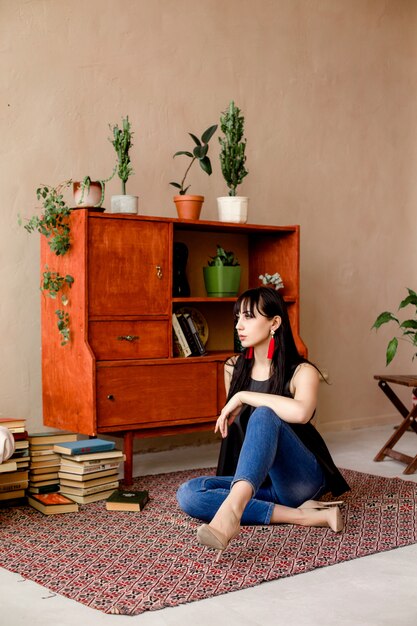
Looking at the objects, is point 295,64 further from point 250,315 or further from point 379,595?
point 379,595

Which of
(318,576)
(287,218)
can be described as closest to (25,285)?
(287,218)

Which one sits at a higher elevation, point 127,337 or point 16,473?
point 127,337

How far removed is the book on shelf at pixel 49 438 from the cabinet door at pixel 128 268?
1.95 feet

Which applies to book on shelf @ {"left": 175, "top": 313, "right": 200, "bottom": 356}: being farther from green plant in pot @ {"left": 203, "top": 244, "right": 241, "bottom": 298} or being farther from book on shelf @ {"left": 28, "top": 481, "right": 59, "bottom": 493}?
book on shelf @ {"left": 28, "top": 481, "right": 59, "bottom": 493}

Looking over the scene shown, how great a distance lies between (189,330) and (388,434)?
6.88 ft

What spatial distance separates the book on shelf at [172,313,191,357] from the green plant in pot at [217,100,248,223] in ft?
2.30

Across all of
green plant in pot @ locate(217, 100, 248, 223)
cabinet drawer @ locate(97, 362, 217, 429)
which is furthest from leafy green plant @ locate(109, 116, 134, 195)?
cabinet drawer @ locate(97, 362, 217, 429)

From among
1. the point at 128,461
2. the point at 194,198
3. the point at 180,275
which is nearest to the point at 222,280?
the point at 180,275

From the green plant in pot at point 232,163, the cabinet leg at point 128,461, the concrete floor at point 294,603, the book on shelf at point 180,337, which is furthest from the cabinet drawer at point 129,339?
the concrete floor at point 294,603

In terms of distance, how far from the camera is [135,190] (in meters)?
4.86

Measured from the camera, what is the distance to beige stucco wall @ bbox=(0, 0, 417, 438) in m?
4.39

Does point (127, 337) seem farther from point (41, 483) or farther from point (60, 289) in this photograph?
point (41, 483)

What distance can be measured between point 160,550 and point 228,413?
1.96 ft

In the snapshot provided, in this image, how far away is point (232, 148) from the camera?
476 cm
